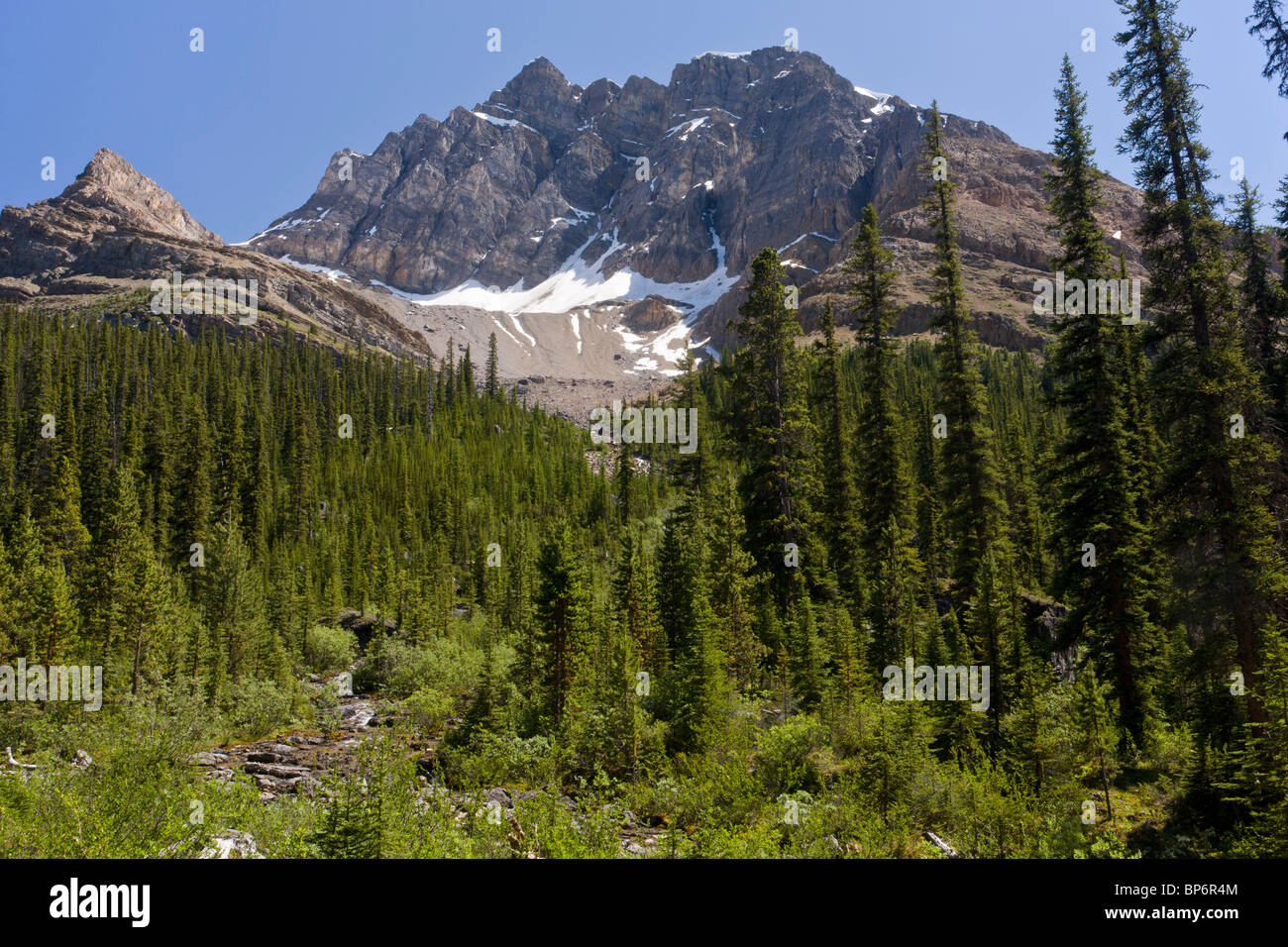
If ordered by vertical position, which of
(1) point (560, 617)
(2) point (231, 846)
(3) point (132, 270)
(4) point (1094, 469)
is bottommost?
Result: (2) point (231, 846)

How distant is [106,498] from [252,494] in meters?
15.3

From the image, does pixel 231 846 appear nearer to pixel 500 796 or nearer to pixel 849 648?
pixel 500 796

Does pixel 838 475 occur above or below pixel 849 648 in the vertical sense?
above

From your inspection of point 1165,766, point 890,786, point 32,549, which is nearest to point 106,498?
point 32,549

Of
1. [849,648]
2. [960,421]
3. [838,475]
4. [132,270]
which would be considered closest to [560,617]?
[849,648]

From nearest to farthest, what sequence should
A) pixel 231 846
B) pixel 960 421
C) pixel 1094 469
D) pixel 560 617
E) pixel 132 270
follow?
pixel 231 846 < pixel 1094 469 < pixel 560 617 < pixel 960 421 < pixel 132 270

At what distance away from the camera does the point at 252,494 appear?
70312 mm

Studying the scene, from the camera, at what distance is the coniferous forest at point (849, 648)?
10.0 m

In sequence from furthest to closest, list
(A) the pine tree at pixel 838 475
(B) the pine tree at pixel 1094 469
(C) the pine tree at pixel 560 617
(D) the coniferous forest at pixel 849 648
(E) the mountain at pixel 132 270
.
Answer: (E) the mountain at pixel 132 270 → (A) the pine tree at pixel 838 475 → (C) the pine tree at pixel 560 617 → (B) the pine tree at pixel 1094 469 → (D) the coniferous forest at pixel 849 648

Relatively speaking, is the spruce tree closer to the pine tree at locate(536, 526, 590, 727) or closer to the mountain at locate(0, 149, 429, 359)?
the pine tree at locate(536, 526, 590, 727)

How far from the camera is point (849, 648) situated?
20.0 m

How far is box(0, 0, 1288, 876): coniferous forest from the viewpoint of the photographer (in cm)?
1000

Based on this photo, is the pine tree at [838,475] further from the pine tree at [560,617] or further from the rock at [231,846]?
the rock at [231,846]

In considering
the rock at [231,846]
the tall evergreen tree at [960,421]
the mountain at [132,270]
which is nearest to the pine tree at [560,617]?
the rock at [231,846]
